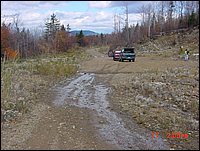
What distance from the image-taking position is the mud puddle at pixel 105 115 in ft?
21.8

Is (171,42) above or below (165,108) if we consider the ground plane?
above

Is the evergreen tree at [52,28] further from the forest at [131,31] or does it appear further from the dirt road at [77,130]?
the dirt road at [77,130]

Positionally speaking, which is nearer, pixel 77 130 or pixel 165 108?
pixel 77 130

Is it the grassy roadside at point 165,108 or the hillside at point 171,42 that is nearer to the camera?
the grassy roadside at point 165,108

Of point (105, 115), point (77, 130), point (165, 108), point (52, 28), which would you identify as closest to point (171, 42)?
point (52, 28)

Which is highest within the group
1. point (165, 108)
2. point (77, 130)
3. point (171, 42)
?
point (171, 42)

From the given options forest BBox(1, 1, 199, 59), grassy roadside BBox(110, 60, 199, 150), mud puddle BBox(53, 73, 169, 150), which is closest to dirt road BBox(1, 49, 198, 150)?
mud puddle BBox(53, 73, 169, 150)

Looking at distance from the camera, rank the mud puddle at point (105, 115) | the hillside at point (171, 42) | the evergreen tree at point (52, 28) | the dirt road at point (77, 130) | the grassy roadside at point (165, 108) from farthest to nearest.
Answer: the evergreen tree at point (52, 28)
the hillside at point (171, 42)
the grassy roadside at point (165, 108)
the mud puddle at point (105, 115)
the dirt road at point (77, 130)

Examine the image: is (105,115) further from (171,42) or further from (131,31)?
(131,31)

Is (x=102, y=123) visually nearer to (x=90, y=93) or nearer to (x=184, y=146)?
(x=184, y=146)

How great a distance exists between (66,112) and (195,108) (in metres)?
4.33

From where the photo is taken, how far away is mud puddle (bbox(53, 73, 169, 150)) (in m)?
6.64

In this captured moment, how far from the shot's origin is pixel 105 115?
932 centimetres

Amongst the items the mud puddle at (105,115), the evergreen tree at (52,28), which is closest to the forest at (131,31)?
the evergreen tree at (52,28)
